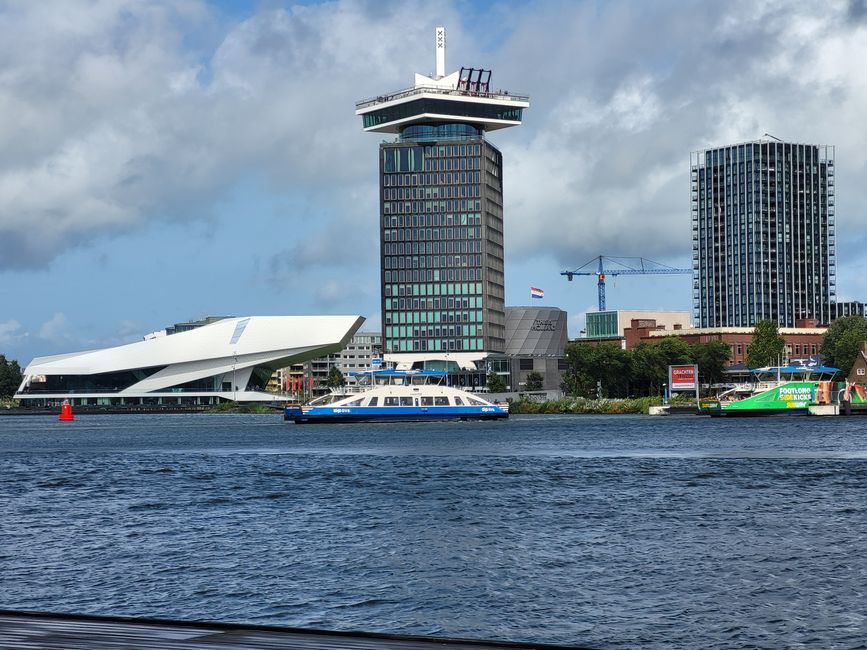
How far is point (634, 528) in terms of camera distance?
3309 cm

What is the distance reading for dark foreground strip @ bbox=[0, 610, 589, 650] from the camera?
13.6 metres

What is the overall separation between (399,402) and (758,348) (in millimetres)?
79791

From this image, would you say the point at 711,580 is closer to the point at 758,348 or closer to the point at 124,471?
the point at 124,471

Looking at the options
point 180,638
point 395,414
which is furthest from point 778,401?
point 180,638

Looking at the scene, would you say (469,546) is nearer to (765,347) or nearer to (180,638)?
(180,638)

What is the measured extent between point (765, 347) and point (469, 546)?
156 meters

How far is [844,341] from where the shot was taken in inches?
7082

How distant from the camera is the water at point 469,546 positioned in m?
21.9

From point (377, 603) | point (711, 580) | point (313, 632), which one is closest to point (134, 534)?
point (377, 603)

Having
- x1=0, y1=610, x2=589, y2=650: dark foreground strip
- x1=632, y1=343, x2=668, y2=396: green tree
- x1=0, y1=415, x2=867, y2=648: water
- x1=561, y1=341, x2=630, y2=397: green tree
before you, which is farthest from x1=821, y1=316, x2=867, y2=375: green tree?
x1=0, y1=610, x2=589, y2=650: dark foreground strip

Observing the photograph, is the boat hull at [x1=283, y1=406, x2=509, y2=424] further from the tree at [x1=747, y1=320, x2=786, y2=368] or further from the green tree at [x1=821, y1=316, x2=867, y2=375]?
the green tree at [x1=821, y1=316, x2=867, y2=375]

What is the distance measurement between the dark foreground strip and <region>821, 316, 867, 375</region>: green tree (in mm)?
172715

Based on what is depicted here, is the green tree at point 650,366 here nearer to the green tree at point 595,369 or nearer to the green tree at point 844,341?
the green tree at point 595,369

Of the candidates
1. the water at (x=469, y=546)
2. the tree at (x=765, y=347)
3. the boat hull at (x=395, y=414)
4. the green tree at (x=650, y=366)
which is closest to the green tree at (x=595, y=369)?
the green tree at (x=650, y=366)
